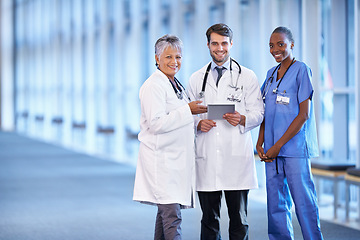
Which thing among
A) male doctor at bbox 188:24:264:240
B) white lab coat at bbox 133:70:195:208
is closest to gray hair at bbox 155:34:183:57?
white lab coat at bbox 133:70:195:208

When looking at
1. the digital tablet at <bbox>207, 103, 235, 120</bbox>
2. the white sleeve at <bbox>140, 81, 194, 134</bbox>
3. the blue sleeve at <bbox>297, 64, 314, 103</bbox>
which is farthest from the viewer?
the blue sleeve at <bbox>297, 64, 314, 103</bbox>

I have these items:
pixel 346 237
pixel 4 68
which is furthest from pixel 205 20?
pixel 4 68

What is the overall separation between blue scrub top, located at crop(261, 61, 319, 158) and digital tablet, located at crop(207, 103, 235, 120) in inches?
15.4

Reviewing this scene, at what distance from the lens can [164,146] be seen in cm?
395

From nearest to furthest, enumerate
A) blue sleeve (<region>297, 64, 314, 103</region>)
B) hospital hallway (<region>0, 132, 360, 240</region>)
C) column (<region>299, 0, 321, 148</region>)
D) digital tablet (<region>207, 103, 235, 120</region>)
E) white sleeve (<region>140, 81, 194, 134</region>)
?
white sleeve (<region>140, 81, 194, 134</region>) → digital tablet (<region>207, 103, 235, 120</region>) → blue sleeve (<region>297, 64, 314, 103</region>) → hospital hallway (<region>0, 132, 360, 240</region>) → column (<region>299, 0, 321, 148</region>)

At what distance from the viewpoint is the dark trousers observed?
13.6ft

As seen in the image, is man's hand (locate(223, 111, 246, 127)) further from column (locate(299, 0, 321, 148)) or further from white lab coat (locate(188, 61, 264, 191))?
column (locate(299, 0, 321, 148))

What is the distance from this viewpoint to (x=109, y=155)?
15.2m

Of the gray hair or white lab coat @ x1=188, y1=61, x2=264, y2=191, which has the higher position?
the gray hair

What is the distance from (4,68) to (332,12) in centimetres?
2487

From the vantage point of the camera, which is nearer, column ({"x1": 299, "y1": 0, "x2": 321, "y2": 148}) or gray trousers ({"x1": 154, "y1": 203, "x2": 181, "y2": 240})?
gray trousers ({"x1": 154, "y1": 203, "x2": 181, "y2": 240})

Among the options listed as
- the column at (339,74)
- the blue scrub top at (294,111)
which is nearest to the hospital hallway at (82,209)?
the column at (339,74)

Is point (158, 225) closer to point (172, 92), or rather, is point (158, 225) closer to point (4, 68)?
point (172, 92)

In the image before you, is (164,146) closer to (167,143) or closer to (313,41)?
(167,143)
